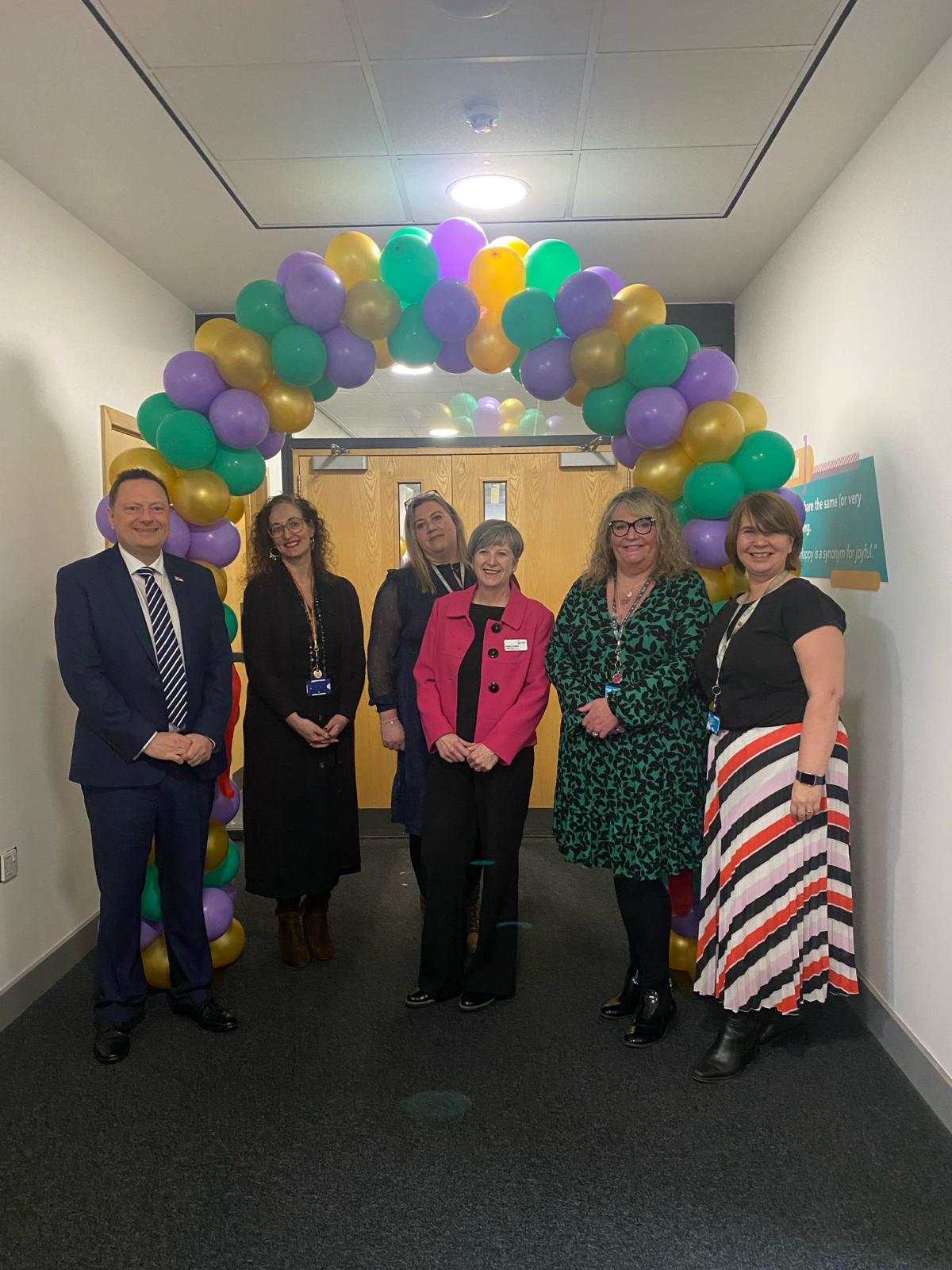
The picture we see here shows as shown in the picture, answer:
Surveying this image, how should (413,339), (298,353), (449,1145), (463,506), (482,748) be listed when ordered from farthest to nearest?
(463,506), (413,339), (298,353), (482,748), (449,1145)

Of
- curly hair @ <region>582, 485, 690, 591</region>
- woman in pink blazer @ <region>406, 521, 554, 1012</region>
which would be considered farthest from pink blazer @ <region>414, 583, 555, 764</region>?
curly hair @ <region>582, 485, 690, 591</region>

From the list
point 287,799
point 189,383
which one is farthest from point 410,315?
point 287,799

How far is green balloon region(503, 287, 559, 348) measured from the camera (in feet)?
8.94

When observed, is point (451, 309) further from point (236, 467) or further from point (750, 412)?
point (750, 412)

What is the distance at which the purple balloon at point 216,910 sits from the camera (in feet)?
9.55

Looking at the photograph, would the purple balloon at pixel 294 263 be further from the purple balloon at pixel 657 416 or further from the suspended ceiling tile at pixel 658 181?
the purple balloon at pixel 657 416

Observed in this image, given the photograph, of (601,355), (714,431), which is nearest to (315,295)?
(601,355)

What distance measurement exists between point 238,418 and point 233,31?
100 cm

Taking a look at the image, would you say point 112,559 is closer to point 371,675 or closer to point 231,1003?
point 371,675

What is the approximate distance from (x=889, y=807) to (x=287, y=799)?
184 centimetres

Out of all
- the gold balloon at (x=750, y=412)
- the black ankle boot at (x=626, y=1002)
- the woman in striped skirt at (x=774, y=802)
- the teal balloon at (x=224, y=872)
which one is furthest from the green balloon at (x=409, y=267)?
the black ankle boot at (x=626, y=1002)

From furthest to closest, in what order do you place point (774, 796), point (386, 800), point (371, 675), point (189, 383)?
point (386, 800), point (371, 675), point (189, 383), point (774, 796)

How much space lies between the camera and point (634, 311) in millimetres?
2695

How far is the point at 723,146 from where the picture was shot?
9.17 ft
